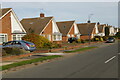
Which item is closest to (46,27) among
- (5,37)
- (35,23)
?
(35,23)

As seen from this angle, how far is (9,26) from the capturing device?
2812 centimetres

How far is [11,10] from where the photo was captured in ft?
93.2

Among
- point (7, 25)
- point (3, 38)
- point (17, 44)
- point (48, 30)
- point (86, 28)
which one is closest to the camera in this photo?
point (17, 44)

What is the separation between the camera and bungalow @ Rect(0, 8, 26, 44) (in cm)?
2700

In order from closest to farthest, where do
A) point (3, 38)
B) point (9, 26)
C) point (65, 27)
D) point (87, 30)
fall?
point (3, 38)
point (9, 26)
point (65, 27)
point (87, 30)

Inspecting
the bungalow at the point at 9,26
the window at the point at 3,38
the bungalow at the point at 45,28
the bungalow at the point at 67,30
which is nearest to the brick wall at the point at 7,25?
the bungalow at the point at 9,26

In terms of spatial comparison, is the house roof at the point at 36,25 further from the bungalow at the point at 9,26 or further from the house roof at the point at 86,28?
the house roof at the point at 86,28

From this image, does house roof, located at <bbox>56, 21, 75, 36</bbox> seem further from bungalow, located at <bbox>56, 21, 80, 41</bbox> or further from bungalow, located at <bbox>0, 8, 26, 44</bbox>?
bungalow, located at <bbox>0, 8, 26, 44</bbox>

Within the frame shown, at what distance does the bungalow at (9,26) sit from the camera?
2700 centimetres

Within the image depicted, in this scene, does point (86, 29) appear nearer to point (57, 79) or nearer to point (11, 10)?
point (11, 10)

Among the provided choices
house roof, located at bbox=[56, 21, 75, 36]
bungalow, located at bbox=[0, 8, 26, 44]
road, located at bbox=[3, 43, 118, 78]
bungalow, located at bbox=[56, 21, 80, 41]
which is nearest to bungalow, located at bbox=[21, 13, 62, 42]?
bungalow, located at bbox=[56, 21, 80, 41]

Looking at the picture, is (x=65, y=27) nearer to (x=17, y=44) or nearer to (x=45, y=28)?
(x=45, y=28)

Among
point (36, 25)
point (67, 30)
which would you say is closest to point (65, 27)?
point (67, 30)

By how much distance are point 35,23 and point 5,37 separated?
14.8m
